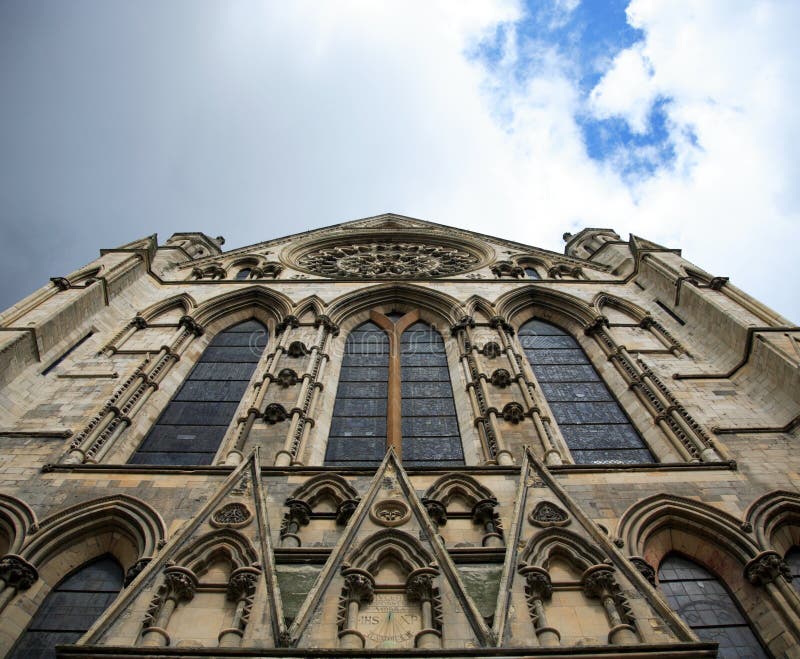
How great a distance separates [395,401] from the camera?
10.3 meters

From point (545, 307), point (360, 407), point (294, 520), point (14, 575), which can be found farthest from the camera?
point (545, 307)

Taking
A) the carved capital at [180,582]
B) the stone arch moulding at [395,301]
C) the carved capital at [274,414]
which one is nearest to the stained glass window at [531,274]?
the stone arch moulding at [395,301]

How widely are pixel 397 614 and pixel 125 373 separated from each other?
7236 mm

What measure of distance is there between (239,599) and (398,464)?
7.44ft

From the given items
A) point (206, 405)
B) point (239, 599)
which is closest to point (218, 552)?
point (239, 599)

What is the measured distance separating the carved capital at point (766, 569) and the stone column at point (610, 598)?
6.81 ft

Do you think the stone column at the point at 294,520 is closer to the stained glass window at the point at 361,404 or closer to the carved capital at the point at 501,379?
the stained glass window at the point at 361,404

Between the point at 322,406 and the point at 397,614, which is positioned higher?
the point at 322,406

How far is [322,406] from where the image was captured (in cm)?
1005

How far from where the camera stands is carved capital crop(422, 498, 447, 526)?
6980mm

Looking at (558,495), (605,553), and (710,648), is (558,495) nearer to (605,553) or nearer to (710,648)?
(605,553)

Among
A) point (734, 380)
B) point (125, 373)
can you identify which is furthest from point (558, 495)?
point (125, 373)

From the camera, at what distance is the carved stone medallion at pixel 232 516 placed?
20.4ft

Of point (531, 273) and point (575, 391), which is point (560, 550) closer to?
point (575, 391)
